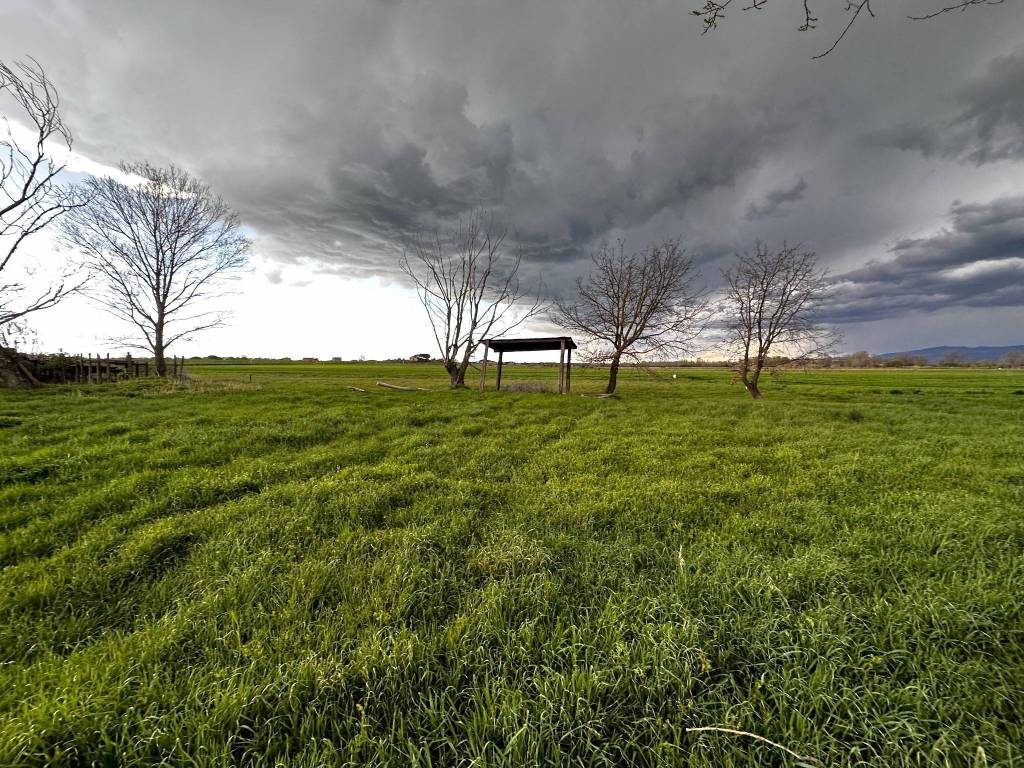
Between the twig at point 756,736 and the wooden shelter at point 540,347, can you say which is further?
the wooden shelter at point 540,347

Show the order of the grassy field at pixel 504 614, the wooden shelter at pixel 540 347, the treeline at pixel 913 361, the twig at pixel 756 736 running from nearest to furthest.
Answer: the twig at pixel 756 736
the grassy field at pixel 504 614
the wooden shelter at pixel 540 347
the treeline at pixel 913 361

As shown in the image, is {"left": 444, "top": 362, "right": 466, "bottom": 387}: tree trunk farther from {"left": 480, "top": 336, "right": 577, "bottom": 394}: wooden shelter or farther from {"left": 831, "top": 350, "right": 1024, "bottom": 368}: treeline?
{"left": 831, "top": 350, "right": 1024, "bottom": 368}: treeline

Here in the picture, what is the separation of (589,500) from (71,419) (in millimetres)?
13310

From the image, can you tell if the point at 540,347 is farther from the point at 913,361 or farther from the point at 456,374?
the point at 913,361

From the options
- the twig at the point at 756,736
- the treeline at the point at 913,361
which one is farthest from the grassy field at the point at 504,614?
the treeline at the point at 913,361

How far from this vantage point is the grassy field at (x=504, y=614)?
1.82 meters

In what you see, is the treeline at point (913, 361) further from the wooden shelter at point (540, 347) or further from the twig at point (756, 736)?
the twig at point (756, 736)

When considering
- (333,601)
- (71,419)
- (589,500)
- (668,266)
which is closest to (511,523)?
(589,500)

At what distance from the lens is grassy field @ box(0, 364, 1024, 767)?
1.82 m


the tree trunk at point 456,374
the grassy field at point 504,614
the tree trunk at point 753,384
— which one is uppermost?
the tree trunk at point 456,374

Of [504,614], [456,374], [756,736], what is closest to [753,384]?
[456,374]

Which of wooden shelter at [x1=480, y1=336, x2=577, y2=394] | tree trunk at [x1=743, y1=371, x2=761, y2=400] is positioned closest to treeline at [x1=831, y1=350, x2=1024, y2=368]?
tree trunk at [x1=743, y1=371, x2=761, y2=400]

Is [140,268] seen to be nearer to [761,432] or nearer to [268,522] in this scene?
[268,522]

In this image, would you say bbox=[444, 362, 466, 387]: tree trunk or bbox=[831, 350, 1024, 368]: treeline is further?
bbox=[831, 350, 1024, 368]: treeline
